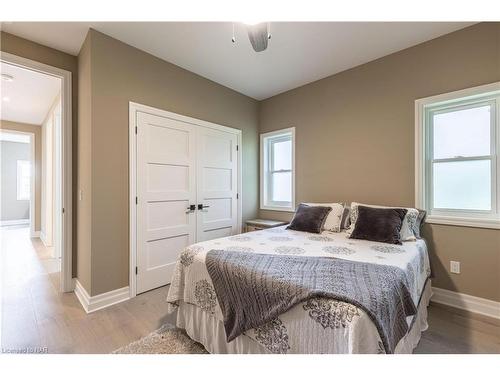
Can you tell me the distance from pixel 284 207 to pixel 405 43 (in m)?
2.51

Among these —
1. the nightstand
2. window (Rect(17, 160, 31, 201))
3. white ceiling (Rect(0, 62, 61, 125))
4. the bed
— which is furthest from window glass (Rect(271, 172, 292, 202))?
window (Rect(17, 160, 31, 201))

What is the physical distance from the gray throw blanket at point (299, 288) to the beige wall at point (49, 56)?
2.12 metres

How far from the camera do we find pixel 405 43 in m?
2.39

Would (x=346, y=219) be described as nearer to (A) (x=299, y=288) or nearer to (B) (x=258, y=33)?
(A) (x=299, y=288)

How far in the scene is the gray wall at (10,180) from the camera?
6715 millimetres

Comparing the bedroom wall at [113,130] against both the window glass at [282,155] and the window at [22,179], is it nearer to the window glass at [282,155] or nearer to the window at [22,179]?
the window glass at [282,155]

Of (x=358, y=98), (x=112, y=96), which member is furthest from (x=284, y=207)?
(x=112, y=96)

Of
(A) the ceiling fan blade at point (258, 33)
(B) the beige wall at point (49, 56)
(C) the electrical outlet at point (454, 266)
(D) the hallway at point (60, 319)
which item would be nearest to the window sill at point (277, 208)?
(C) the electrical outlet at point (454, 266)

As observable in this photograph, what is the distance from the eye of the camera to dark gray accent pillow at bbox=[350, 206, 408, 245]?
2.04 meters

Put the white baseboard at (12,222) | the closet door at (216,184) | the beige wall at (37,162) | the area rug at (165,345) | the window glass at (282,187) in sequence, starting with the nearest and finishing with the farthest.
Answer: the area rug at (165,345)
the closet door at (216,184)
the window glass at (282,187)
the beige wall at (37,162)
the white baseboard at (12,222)

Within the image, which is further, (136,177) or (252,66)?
(252,66)

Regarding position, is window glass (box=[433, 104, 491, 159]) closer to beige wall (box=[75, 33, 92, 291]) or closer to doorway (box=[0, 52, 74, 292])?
beige wall (box=[75, 33, 92, 291])

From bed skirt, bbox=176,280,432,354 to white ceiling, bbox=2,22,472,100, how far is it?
2482mm
